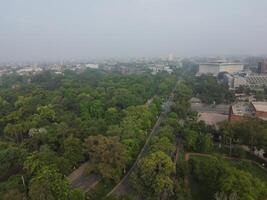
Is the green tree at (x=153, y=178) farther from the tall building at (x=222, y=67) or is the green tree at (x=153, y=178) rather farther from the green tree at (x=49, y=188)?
the tall building at (x=222, y=67)

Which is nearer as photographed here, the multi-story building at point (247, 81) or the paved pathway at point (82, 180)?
the paved pathway at point (82, 180)

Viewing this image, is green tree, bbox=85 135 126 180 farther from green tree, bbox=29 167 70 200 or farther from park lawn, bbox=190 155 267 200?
park lawn, bbox=190 155 267 200

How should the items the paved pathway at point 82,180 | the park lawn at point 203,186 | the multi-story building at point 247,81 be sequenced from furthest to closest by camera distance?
the multi-story building at point 247,81 < the paved pathway at point 82,180 < the park lawn at point 203,186

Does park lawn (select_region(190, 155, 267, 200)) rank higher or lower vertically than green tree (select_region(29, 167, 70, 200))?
lower

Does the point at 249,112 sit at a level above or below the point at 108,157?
below

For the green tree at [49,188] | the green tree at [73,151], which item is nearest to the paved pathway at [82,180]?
the green tree at [73,151]

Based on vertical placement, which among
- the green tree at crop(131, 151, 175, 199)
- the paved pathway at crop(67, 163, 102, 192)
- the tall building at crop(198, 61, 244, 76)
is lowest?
the paved pathway at crop(67, 163, 102, 192)

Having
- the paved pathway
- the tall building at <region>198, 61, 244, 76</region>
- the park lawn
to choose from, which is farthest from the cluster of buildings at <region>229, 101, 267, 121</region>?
the tall building at <region>198, 61, 244, 76</region>

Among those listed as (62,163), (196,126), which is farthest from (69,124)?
(196,126)

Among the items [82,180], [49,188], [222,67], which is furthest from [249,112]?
[222,67]

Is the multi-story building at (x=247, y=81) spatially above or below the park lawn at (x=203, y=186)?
above

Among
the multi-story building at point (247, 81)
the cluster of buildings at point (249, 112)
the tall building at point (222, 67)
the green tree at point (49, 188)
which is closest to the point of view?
the green tree at point (49, 188)

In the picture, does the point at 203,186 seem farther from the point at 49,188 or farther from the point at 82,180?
the point at 49,188
